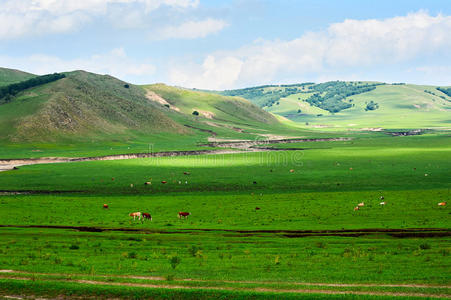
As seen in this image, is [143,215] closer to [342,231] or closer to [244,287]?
[342,231]

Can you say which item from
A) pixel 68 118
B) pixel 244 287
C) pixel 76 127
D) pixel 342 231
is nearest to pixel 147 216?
pixel 342 231

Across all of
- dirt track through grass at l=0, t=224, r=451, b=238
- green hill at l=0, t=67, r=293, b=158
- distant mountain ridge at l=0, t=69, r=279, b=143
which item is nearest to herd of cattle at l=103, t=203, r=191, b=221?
dirt track through grass at l=0, t=224, r=451, b=238

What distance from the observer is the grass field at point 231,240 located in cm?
1875

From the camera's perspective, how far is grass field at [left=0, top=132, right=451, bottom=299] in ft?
61.5

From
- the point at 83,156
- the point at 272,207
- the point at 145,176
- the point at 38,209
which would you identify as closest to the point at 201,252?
the point at 272,207

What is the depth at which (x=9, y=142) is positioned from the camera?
136 meters

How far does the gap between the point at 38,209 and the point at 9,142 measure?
100103 mm

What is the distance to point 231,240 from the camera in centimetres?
3033

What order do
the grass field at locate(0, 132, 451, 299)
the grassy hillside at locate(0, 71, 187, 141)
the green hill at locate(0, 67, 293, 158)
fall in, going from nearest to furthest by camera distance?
the grass field at locate(0, 132, 451, 299)
the green hill at locate(0, 67, 293, 158)
the grassy hillside at locate(0, 71, 187, 141)

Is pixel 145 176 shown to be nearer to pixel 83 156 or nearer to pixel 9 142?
pixel 83 156

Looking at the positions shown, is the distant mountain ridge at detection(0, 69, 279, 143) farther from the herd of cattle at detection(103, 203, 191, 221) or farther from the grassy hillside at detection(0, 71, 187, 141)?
the herd of cattle at detection(103, 203, 191, 221)

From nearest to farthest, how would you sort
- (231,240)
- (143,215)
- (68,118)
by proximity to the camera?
(231,240) < (143,215) < (68,118)

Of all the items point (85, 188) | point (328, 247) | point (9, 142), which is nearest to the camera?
point (328, 247)

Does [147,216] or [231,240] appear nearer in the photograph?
[231,240]
